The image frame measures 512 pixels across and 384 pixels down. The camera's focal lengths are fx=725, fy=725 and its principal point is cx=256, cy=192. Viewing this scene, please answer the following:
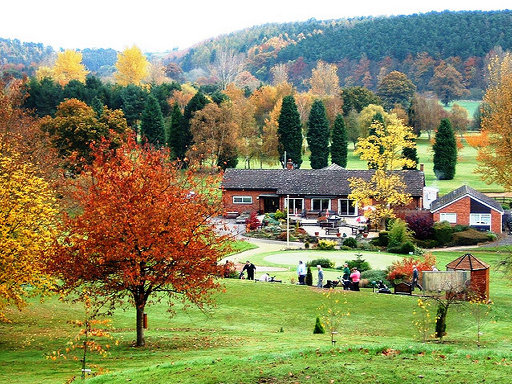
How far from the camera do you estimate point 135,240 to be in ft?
70.4

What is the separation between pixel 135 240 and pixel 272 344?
505 cm

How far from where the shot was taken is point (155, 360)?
64.2ft

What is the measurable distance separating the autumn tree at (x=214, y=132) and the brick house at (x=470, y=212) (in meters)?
28.4

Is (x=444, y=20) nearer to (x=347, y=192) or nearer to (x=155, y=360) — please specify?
(x=347, y=192)

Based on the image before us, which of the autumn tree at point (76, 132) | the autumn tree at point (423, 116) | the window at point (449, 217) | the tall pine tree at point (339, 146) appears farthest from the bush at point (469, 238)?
the autumn tree at point (423, 116)

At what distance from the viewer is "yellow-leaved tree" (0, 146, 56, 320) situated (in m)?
22.7

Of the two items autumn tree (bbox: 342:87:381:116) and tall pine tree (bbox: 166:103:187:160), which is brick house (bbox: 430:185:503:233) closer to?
tall pine tree (bbox: 166:103:187:160)

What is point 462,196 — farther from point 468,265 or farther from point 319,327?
point 319,327

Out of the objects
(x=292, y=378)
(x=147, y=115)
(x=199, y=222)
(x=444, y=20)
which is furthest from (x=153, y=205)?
(x=444, y=20)

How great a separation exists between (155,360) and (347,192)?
45.0 metres

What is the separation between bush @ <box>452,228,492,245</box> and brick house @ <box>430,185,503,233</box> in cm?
358

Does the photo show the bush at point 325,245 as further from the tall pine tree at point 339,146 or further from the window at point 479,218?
the tall pine tree at point 339,146

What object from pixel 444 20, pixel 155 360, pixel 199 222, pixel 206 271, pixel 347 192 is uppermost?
pixel 444 20

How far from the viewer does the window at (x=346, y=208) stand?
2500 inches
